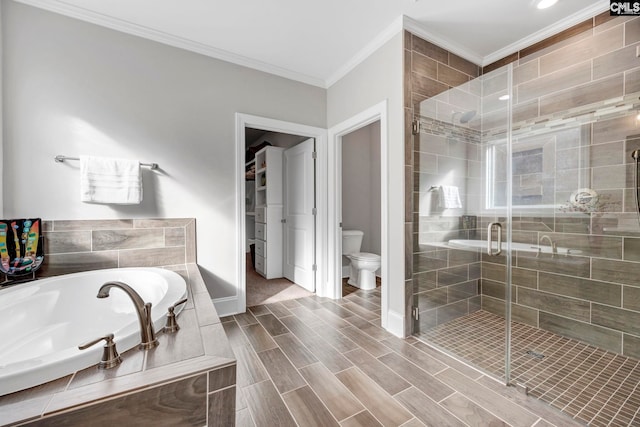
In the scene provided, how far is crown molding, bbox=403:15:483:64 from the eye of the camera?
2.16 meters

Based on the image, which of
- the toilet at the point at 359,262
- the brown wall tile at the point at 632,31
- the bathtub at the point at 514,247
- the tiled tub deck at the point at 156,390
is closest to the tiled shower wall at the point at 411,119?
the bathtub at the point at 514,247

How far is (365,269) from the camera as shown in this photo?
3.33m

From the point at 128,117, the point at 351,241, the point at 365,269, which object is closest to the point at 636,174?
the point at 365,269

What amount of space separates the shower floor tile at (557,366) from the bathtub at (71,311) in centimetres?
198

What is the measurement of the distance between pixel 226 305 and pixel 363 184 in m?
2.53

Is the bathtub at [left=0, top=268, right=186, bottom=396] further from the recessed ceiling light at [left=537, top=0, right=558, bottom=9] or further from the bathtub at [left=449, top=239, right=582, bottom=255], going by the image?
the recessed ceiling light at [left=537, top=0, right=558, bottom=9]

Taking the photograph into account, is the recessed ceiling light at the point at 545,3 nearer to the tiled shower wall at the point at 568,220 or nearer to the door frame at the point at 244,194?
the tiled shower wall at the point at 568,220

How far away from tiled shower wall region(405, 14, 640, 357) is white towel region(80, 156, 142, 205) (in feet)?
7.22

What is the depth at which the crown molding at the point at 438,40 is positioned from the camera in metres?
2.16

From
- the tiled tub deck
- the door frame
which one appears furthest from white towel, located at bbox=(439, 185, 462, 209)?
the tiled tub deck

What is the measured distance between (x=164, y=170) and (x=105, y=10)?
1.25m

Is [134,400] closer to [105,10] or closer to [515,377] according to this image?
[515,377]

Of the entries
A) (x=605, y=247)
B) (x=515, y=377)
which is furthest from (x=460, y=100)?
(x=515, y=377)

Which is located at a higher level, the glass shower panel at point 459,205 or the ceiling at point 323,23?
the ceiling at point 323,23
